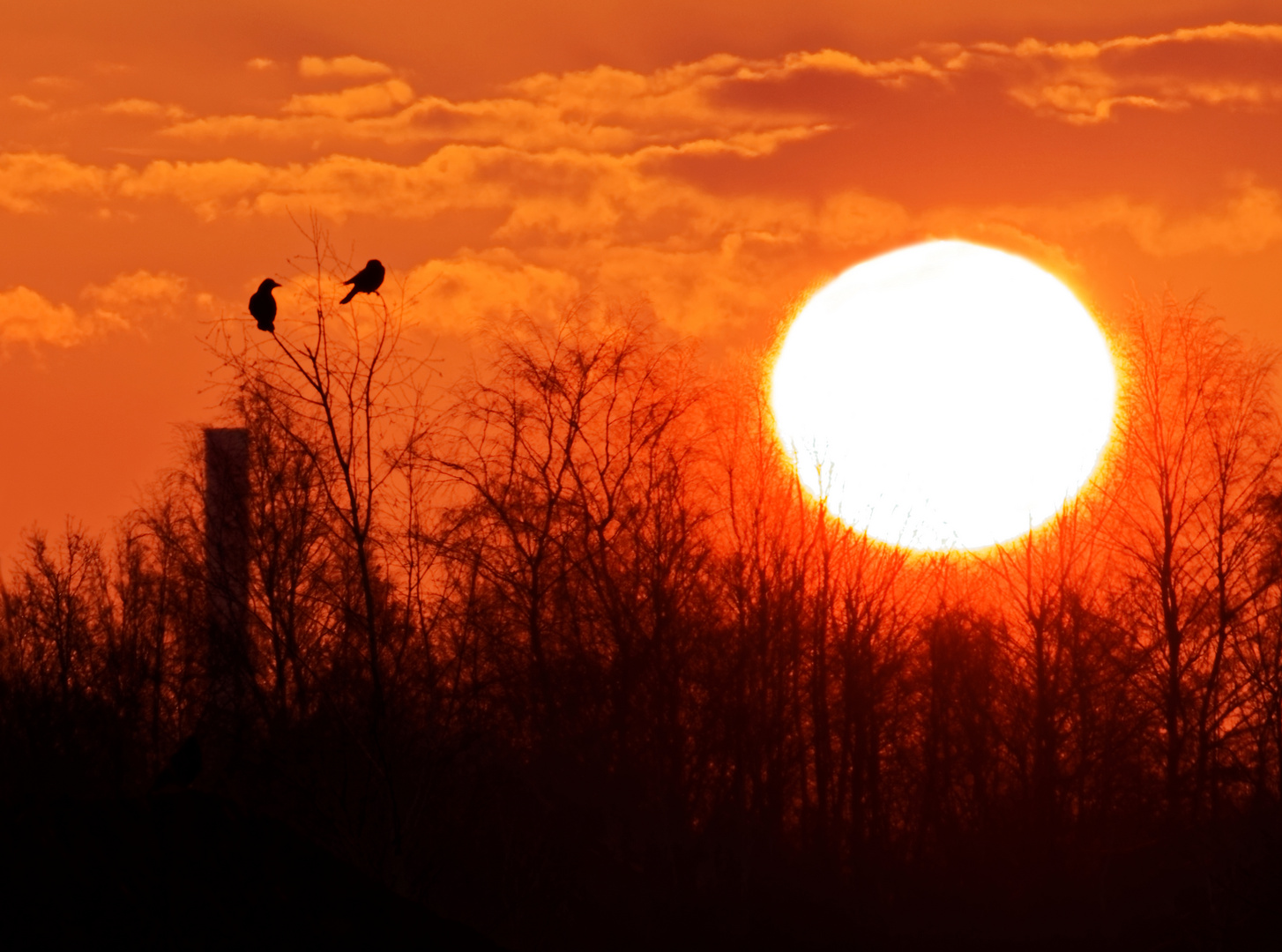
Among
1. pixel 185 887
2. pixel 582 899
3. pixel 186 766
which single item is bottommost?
pixel 185 887

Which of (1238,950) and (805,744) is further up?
(805,744)

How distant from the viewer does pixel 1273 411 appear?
112ft

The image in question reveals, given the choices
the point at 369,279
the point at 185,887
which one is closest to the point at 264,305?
the point at 369,279

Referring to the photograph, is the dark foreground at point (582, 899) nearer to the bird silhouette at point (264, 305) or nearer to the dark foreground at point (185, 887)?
the dark foreground at point (185, 887)

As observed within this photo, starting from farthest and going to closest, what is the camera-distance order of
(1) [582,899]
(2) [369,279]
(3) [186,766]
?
(1) [582,899] → (3) [186,766] → (2) [369,279]

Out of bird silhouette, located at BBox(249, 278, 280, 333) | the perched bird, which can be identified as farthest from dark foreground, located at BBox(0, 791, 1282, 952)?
bird silhouette, located at BBox(249, 278, 280, 333)

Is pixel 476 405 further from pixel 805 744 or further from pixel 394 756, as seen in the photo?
pixel 394 756

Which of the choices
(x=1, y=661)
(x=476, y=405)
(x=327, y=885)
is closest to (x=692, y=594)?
(x=476, y=405)

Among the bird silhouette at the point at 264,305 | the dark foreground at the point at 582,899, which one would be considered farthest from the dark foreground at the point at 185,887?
the bird silhouette at the point at 264,305

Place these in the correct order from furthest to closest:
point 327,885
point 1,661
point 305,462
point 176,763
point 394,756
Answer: point 1,661 → point 305,462 → point 176,763 → point 394,756 → point 327,885

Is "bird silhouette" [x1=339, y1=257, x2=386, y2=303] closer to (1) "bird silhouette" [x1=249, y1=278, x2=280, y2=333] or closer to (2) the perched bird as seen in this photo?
(1) "bird silhouette" [x1=249, y1=278, x2=280, y2=333]

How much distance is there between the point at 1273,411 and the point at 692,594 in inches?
451

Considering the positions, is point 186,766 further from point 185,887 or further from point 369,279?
point 369,279

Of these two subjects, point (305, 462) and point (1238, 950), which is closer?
point (1238, 950)
